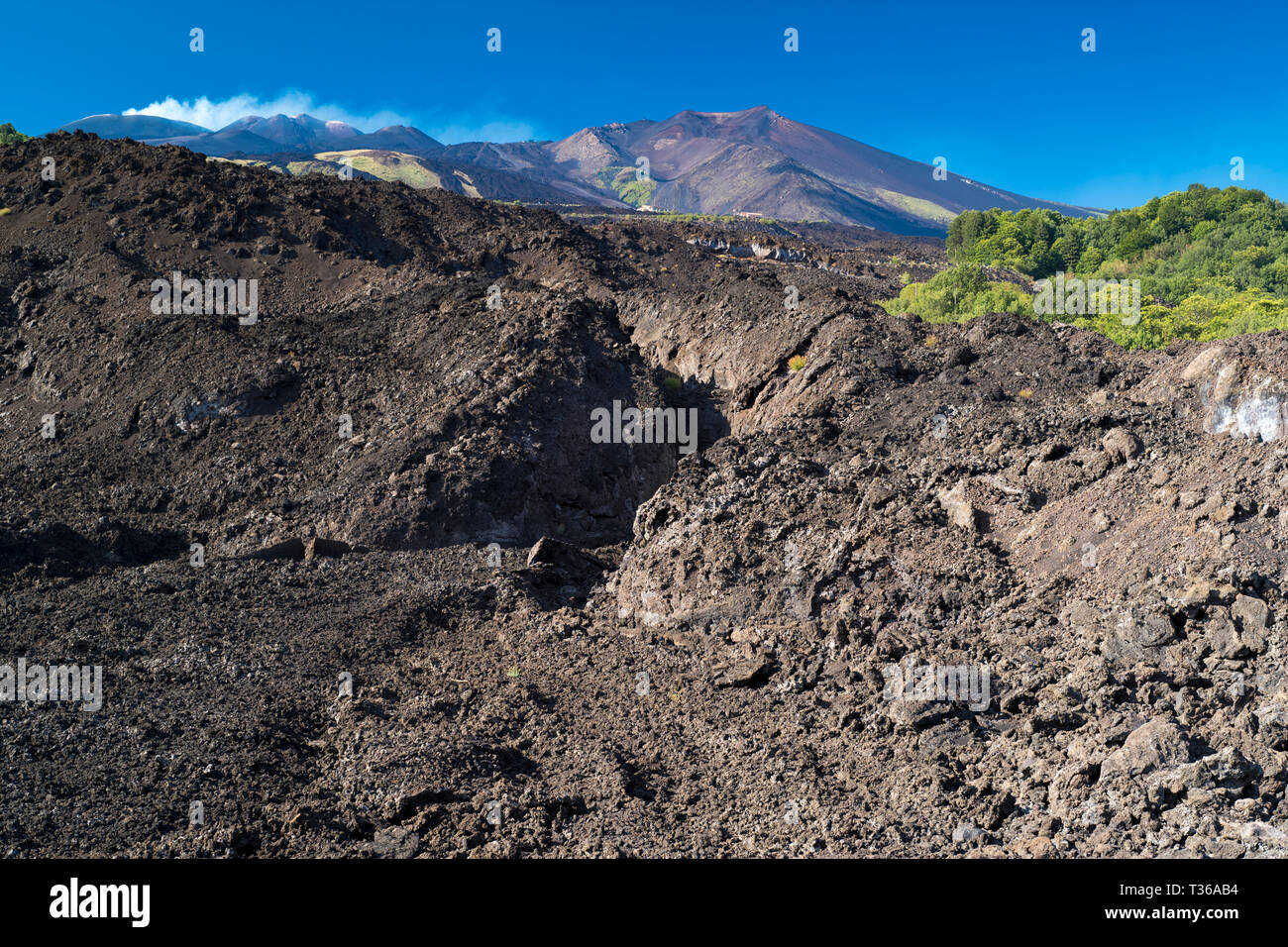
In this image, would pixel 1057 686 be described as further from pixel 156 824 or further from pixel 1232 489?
pixel 156 824

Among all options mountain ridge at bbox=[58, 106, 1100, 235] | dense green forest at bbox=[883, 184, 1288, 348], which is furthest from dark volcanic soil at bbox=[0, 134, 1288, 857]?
mountain ridge at bbox=[58, 106, 1100, 235]

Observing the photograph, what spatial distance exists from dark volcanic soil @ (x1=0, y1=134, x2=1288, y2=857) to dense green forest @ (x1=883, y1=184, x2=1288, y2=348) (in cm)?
1734

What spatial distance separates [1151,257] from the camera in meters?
59.7

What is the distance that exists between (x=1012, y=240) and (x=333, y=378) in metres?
53.0

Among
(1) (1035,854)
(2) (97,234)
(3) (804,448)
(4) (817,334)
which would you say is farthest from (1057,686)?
(2) (97,234)

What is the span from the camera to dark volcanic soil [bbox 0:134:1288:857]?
7797 mm

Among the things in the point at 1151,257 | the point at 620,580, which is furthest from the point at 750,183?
the point at 620,580

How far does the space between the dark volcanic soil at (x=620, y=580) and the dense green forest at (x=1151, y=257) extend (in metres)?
17.3

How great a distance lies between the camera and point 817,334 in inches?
780

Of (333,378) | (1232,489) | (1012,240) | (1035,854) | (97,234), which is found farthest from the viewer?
(1012,240)

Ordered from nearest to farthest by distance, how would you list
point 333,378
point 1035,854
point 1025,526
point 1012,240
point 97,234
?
point 1035,854 < point 1025,526 < point 333,378 < point 97,234 < point 1012,240

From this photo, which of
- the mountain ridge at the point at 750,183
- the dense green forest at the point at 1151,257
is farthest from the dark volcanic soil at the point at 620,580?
the mountain ridge at the point at 750,183

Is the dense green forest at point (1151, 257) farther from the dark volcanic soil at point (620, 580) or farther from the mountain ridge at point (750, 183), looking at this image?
the mountain ridge at point (750, 183)

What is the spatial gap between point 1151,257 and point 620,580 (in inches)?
2276
